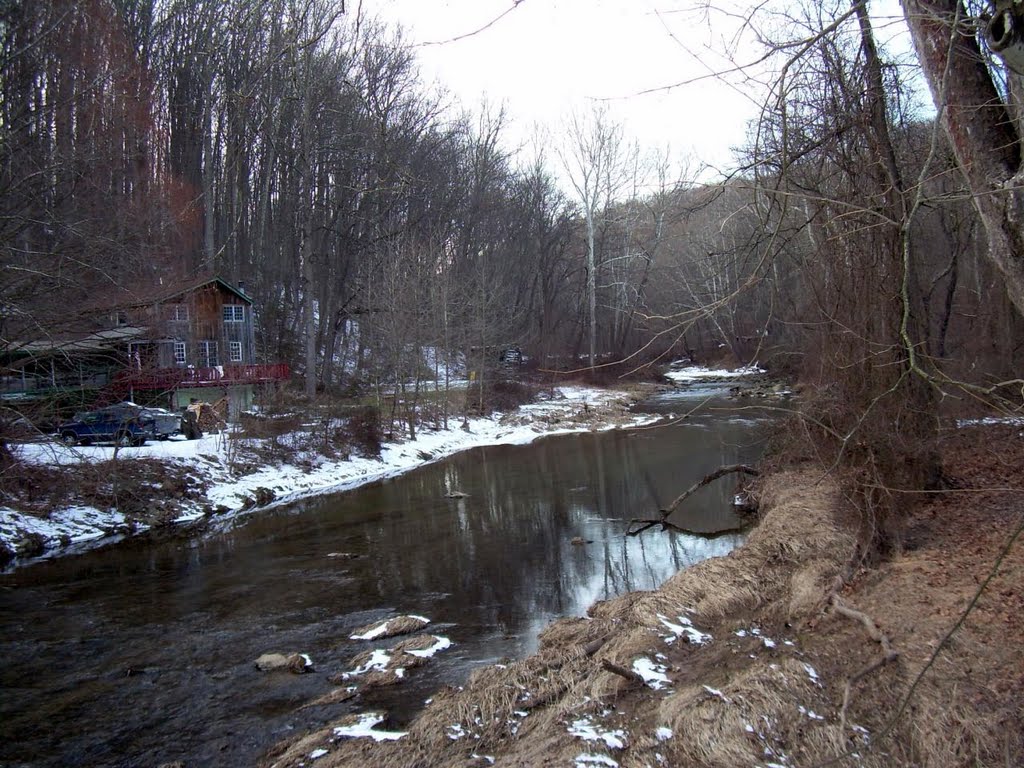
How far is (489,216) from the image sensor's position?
161 ft

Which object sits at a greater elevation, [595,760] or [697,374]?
[697,374]

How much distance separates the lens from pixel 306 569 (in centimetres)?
1184

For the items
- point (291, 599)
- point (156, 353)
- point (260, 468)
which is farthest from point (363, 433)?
point (291, 599)

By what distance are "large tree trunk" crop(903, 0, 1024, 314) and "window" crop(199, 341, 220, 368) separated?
108 feet

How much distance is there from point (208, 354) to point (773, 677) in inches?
1273

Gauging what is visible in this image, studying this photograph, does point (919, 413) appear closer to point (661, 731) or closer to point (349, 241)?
point (661, 731)

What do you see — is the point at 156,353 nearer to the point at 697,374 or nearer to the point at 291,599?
the point at 291,599

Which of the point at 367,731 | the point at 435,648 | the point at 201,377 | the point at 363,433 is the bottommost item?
the point at 435,648

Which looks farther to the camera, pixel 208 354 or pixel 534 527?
pixel 208 354

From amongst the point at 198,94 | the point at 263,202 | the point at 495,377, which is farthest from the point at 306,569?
the point at 263,202

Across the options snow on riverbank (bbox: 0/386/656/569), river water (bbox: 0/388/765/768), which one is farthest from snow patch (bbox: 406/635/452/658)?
snow on riverbank (bbox: 0/386/656/569)

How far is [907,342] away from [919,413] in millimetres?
6205

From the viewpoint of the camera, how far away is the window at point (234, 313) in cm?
3397

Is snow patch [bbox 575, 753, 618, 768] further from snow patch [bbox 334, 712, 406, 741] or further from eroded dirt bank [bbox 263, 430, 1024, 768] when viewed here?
snow patch [bbox 334, 712, 406, 741]
